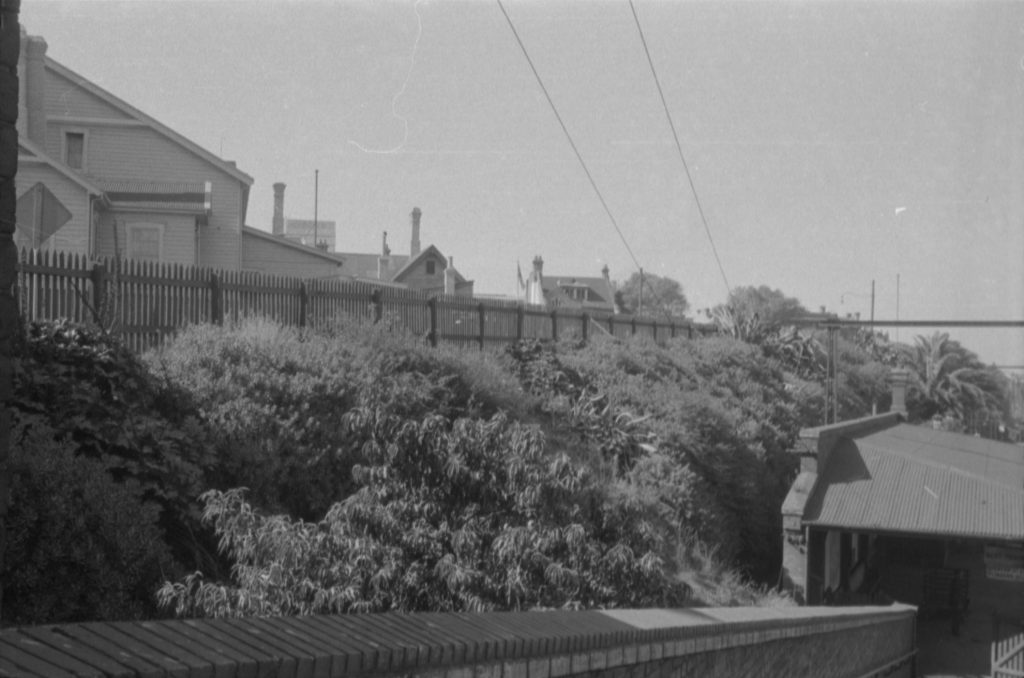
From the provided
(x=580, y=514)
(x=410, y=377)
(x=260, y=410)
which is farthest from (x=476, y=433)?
(x=410, y=377)

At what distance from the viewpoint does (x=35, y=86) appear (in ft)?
88.6

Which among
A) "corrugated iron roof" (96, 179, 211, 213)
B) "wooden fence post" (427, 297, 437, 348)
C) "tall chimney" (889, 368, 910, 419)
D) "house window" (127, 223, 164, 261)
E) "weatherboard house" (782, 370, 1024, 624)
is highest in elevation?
"corrugated iron roof" (96, 179, 211, 213)

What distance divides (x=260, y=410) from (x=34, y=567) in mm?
4324

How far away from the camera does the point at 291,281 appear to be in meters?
16.4

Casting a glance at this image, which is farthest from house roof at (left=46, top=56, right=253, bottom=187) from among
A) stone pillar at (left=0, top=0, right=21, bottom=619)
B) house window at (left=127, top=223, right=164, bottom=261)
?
stone pillar at (left=0, top=0, right=21, bottom=619)

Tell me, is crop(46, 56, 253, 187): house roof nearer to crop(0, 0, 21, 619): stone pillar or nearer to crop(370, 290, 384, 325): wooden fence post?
crop(370, 290, 384, 325): wooden fence post

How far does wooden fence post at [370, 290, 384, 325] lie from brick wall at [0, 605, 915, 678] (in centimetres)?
921

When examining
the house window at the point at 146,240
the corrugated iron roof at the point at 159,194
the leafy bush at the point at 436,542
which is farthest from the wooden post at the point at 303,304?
the house window at the point at 146,240

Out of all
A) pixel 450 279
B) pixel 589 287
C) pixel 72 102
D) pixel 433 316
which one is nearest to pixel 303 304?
pixel 433 316

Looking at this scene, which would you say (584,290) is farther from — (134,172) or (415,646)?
(415,646)

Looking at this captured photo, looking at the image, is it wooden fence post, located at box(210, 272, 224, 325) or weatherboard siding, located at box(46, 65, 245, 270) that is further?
weatherboard siding, located at box(46, 65, 245, 270)

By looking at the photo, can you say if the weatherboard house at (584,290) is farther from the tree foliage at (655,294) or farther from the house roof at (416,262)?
the house roof at (416,262)

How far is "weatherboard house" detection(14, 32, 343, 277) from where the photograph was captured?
2698cm

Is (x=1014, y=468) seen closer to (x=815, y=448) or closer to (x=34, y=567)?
(x=815, y=448)
